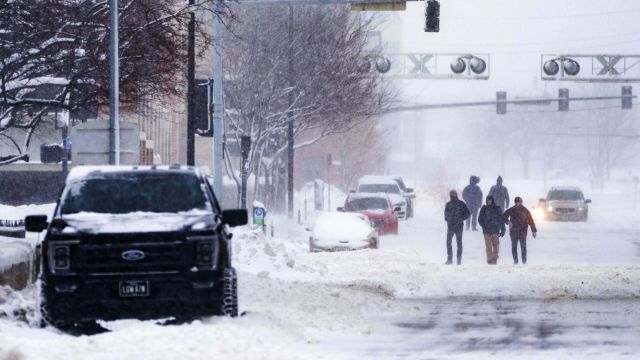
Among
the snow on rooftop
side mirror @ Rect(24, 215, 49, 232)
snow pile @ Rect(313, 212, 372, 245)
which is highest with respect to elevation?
the snow on rooftop

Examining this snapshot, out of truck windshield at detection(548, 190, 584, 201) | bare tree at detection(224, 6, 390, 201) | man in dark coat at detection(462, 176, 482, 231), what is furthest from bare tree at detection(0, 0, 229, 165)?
truck windshield at detection(548, 190, 584, 201)

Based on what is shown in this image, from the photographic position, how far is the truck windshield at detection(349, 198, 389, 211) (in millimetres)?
46469

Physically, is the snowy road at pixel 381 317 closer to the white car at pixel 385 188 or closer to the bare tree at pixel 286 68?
the bare tree at pixel 286 68

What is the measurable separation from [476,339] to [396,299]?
623 centimetres

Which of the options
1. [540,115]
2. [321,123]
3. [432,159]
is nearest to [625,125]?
[540,115]

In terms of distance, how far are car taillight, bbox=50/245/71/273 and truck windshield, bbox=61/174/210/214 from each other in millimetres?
915

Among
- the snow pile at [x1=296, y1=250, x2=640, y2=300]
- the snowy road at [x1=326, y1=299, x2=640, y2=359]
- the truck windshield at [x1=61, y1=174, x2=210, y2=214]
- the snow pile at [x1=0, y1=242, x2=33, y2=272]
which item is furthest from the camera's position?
the snow pile at [x1=296, y1=250, x2=640, y2=300]

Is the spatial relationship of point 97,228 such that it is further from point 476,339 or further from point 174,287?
point 476,339

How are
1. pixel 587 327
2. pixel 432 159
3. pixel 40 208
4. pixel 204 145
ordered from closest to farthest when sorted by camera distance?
1. pixel 587 327
2. pixel 40 208
3. pixel 204 145
4. pixel 432 159

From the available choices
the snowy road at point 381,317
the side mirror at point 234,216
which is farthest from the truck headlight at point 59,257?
the side mirror at point 234,216

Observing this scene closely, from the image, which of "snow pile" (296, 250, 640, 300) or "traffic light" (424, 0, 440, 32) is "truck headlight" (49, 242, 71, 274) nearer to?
"snow pile" (296, 250, 640, 300)

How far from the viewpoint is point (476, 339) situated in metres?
16.0

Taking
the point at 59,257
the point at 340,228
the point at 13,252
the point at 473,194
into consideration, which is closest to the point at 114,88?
the point at 13,252

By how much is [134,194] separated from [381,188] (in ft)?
140
